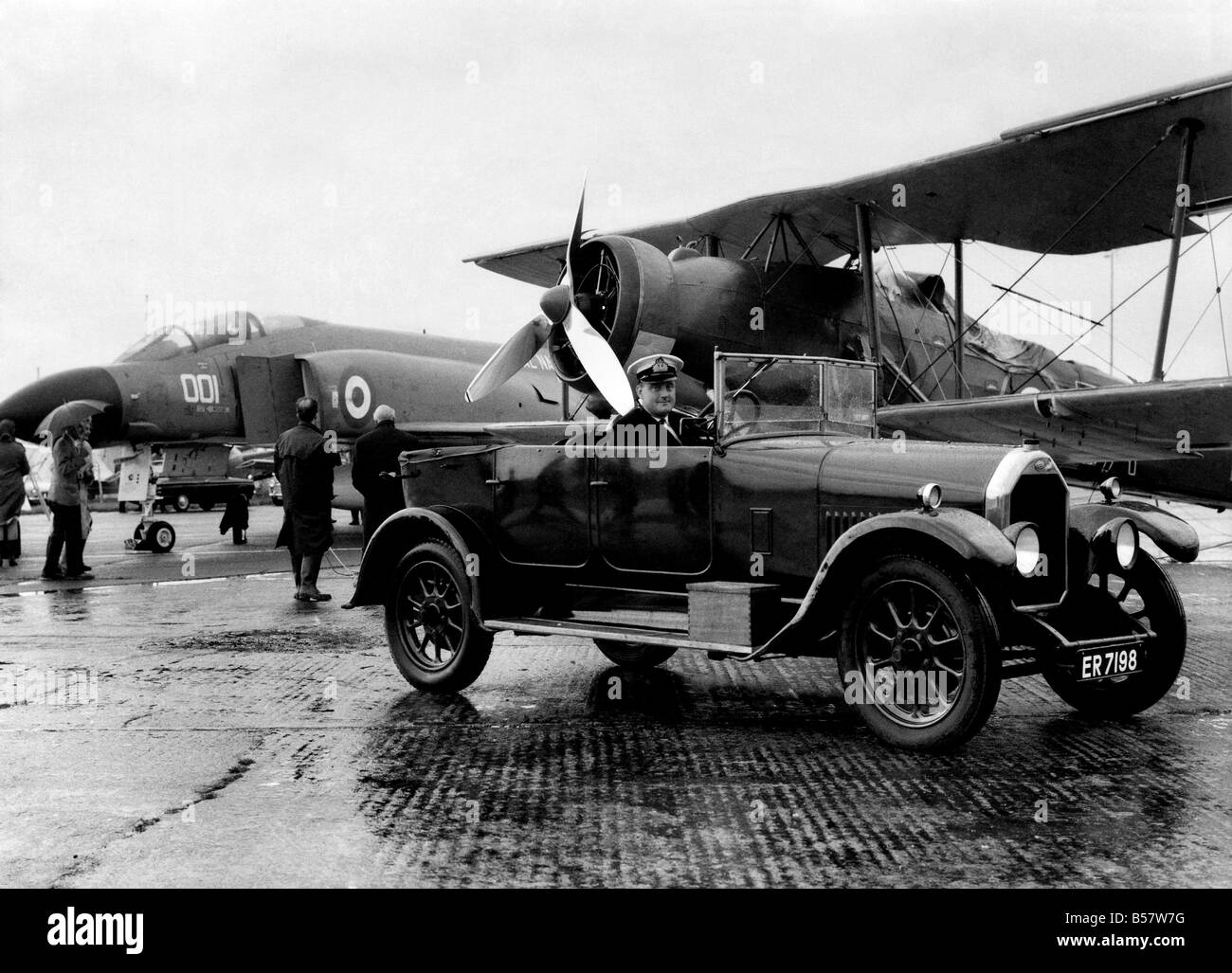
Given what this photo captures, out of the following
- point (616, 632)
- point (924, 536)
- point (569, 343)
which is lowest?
point (616, 632)

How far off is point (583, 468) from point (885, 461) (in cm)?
171

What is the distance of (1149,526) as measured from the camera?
6102 mm

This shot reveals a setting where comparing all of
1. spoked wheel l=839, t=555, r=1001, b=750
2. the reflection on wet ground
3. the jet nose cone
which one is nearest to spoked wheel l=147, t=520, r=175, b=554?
the jet nose cone

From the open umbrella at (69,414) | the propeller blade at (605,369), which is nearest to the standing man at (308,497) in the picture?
the propeller blade at (605,369)

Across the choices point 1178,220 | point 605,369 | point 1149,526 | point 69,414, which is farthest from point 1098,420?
point 69,414

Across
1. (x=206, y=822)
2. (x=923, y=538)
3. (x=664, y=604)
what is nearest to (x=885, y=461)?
(x=923, y=538)

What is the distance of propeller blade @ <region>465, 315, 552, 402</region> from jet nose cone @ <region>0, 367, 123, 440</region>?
10.3 m

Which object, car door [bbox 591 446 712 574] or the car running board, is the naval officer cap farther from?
the car running board

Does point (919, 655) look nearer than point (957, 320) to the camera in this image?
Yes

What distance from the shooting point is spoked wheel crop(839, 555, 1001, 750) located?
15.6ft

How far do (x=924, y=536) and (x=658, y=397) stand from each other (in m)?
1.81

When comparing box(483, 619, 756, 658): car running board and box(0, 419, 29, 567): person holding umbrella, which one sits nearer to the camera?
box(483, 619, 756, 658): car running board

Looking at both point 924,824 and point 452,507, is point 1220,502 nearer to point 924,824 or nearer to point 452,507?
point 452,507

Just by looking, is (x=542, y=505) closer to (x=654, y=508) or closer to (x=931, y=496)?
(x=654, y=508)
